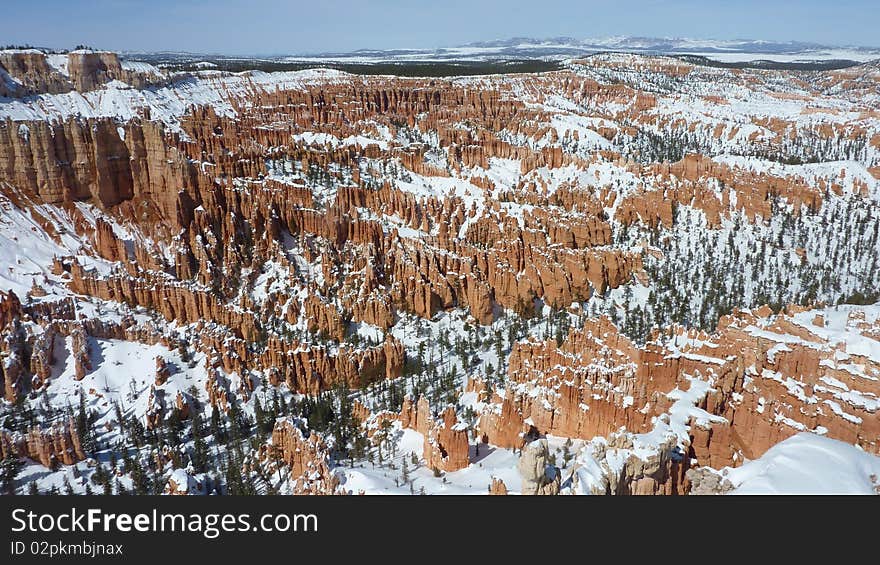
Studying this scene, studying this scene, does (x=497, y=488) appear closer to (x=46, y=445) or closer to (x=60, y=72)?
(x=46, y=445)

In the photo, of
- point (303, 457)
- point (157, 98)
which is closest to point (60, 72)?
point (157, 98)

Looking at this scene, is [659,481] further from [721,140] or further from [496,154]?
[721,140]

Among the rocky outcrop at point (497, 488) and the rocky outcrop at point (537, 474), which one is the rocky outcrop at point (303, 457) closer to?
the rocky outcrop at point (497, 488)

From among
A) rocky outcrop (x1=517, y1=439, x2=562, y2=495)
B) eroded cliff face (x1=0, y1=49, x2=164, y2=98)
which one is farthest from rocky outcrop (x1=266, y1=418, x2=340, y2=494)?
eroded cliff face (x1=0, y1=49, x2=164, y2=98)

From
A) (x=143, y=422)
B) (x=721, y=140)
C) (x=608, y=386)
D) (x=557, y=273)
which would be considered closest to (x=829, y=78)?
(x=721, y=140)

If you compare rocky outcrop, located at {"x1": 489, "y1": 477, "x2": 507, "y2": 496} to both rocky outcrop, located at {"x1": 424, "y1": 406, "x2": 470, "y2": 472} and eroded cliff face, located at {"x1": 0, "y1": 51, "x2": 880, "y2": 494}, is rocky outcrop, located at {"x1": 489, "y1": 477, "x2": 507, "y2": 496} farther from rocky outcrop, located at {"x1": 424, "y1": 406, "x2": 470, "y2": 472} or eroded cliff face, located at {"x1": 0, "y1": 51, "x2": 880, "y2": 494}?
rocky outcrop, located at {"x1": 424, "y1": 406, "x2": 470, "y2": 472}

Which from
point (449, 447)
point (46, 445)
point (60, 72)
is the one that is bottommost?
point (46, 445)

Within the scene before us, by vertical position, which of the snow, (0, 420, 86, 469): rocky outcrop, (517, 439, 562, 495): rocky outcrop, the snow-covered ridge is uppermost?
the snow-covered ridge

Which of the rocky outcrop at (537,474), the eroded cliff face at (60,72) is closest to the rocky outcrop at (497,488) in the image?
the rocky outcrop at (537,474)
